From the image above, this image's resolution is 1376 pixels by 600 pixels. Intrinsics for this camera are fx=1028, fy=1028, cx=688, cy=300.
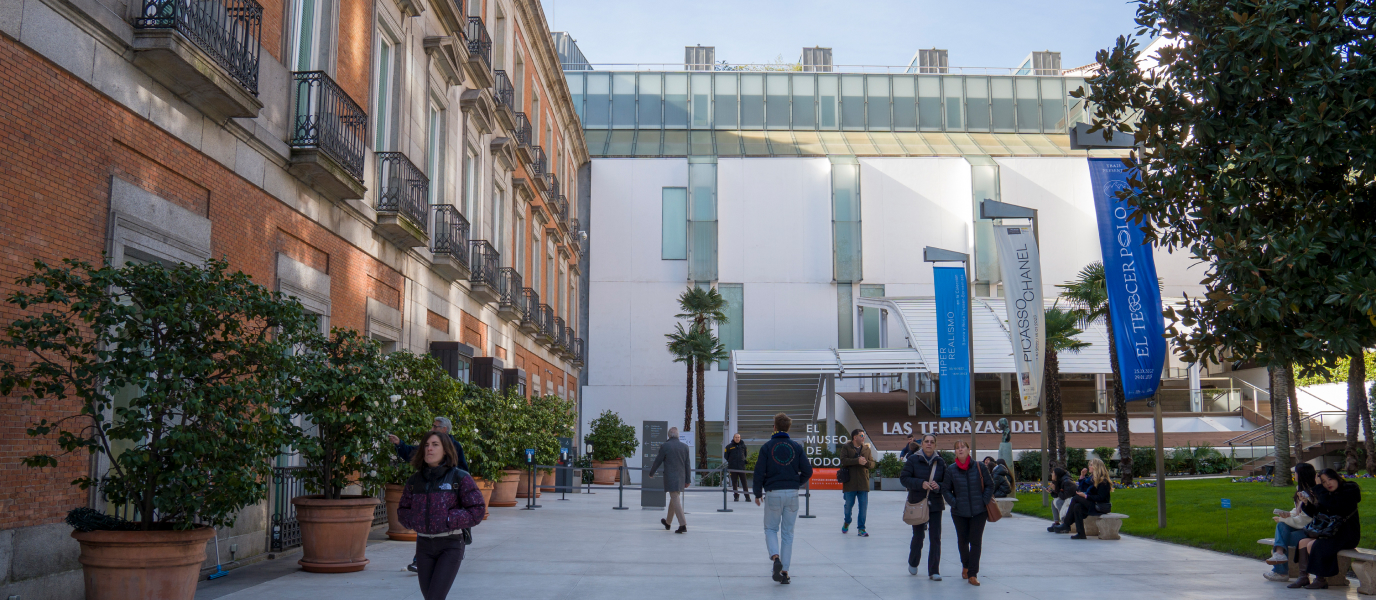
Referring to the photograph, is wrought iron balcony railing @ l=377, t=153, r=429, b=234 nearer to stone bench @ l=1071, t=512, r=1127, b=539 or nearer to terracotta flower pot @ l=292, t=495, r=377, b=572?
terracotta flower pot @ l=292, t=495, r=377, b=572

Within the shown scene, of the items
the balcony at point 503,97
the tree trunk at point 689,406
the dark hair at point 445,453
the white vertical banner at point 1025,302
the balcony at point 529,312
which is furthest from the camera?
the tree trunk at point 689,406

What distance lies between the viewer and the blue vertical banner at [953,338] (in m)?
26.9

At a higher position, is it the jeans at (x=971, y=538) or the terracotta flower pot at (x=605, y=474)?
the jeans at (x=971, y=538)

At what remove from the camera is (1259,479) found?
3139 cm

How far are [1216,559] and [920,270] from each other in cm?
3750

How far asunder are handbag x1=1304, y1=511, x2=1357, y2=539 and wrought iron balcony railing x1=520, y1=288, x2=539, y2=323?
20.3m

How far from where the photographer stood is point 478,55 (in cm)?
2112

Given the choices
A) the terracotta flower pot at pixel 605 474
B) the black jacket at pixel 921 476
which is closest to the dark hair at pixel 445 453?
the black jacket at pixel 921 476

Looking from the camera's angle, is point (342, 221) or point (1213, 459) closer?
point (342, 221)

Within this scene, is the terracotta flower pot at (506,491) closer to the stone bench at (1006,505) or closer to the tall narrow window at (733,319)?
the stone bench at (1006,505)

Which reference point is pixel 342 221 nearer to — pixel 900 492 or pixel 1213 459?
pixel 900 492

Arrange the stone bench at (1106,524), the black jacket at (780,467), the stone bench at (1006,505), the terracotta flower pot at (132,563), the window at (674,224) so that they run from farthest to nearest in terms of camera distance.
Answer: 1. the window at (674,224)
2. the stone bench at (1006,505)
3. the stone bench at (1106,524)
4. the black jacket at (780,467)
5. the terracotta flower pot at (132,563)

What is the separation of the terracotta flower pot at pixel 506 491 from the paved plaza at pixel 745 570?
4246 mm

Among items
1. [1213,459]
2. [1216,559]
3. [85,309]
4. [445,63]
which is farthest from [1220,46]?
[1213,459]
